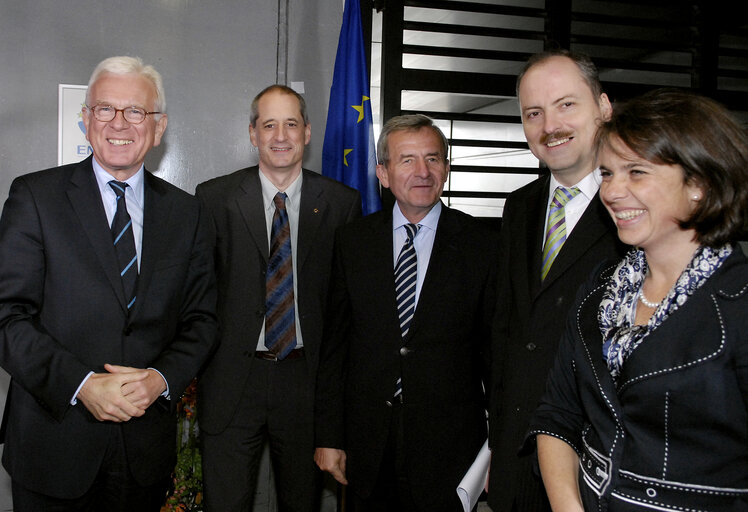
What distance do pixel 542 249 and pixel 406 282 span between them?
0.55 m

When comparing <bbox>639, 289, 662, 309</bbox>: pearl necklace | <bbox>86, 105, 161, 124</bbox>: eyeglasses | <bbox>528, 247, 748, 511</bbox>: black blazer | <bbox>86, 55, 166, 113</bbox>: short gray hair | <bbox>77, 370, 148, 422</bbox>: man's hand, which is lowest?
<bbox>77, 370, 148, 422</bbox>: man's hand

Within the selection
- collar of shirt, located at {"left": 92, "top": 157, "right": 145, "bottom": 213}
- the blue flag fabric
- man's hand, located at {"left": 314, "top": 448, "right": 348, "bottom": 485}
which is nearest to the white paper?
man's hand, located at {"left": 314, "top": 448, "right": 348, "bottom": 485}

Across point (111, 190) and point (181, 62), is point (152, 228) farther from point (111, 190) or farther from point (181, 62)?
point (181, 62)

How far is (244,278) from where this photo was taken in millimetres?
2557

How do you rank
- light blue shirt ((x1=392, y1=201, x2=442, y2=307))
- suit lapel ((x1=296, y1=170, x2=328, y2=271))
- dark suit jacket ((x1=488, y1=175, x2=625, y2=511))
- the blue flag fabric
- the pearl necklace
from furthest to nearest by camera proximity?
the blue flag fabric, suit lapel ((x1=296, y1=170, x2=328, y2=271)), light blue shirt ((x1=392, y1=201, x2=442, y2=307)), dark suit jacket ((x1=488, y1=175, x2=625, y2=511)), the pearl necklace

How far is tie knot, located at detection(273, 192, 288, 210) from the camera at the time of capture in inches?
105

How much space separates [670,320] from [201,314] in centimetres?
153

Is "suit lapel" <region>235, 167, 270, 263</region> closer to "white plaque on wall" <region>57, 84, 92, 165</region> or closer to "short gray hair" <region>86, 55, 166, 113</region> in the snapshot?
"short gray hair" <region>86, 55, 166, 113</region>

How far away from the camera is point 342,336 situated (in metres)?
2.40

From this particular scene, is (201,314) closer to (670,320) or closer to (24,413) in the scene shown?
(24,413)

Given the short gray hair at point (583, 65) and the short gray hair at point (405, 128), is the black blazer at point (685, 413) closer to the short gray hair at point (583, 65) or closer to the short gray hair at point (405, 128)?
the short gray hair at point (583, 65)

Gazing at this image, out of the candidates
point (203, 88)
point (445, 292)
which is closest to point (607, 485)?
point (445, 292)

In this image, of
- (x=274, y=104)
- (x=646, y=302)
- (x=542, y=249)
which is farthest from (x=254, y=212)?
(x=646, y=302)

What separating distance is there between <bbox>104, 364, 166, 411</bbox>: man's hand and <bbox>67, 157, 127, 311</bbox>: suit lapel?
192 mm
